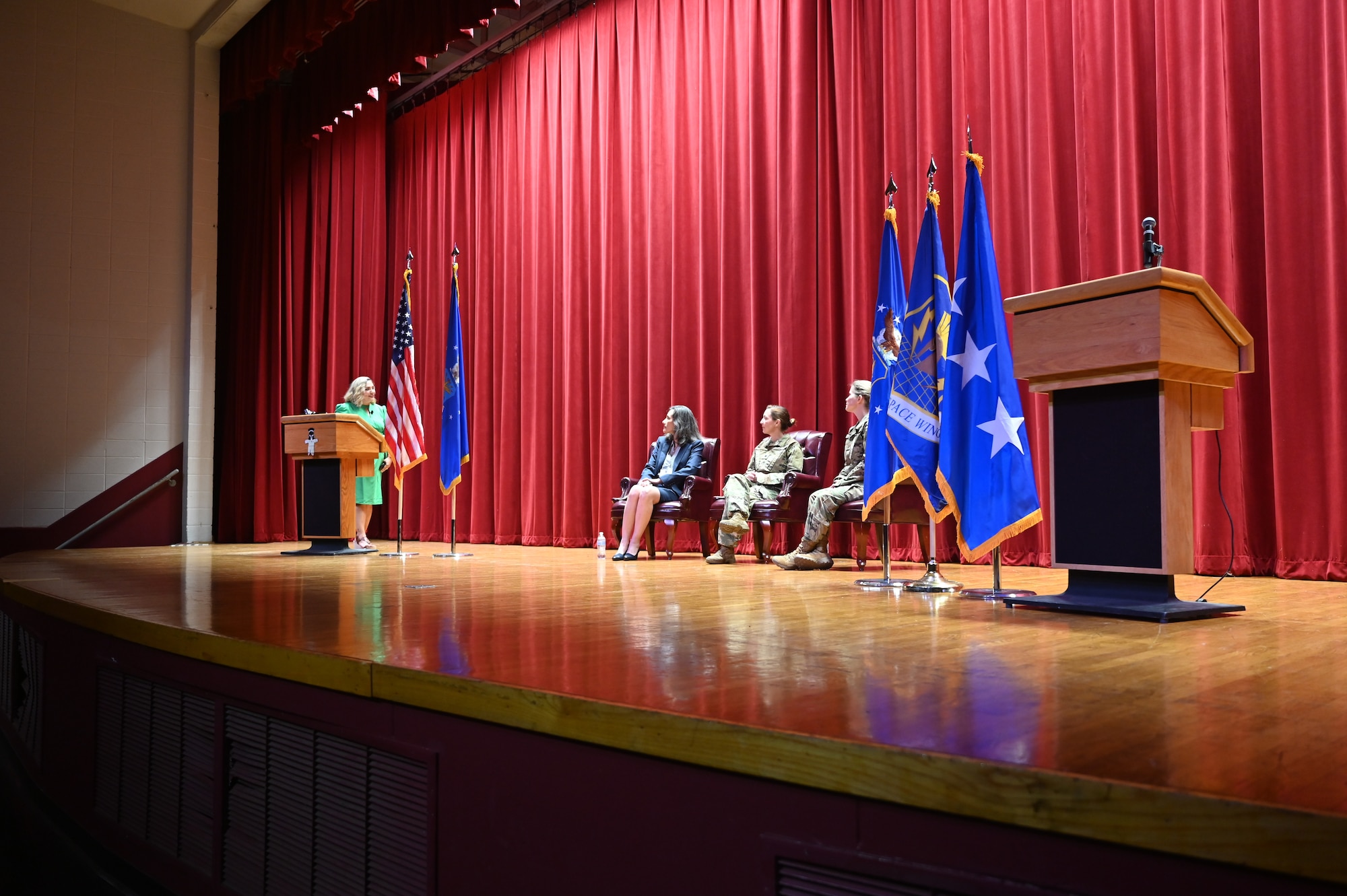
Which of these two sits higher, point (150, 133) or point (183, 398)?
point (150, 133)

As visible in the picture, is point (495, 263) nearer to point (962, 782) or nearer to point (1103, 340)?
point (1103, 340)

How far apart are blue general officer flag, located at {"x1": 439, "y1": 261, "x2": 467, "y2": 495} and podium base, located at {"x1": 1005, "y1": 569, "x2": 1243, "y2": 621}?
14.3ft

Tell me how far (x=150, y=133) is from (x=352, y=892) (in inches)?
372

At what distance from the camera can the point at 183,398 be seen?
9.60 metres

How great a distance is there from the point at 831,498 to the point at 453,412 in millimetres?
2883

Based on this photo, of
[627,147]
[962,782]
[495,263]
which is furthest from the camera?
[495,263]

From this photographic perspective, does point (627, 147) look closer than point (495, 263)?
Yes

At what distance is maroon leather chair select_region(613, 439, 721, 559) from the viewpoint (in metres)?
6.10

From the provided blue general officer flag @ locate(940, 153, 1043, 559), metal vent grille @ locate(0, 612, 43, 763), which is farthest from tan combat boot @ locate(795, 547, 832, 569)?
metal vent grille @ locate(0, 612, 43, 763)

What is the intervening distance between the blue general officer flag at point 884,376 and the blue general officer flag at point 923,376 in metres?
0.12

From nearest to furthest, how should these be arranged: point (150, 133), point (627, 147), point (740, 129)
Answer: point (740, 129)
point (627, 147)
point (150, 133)

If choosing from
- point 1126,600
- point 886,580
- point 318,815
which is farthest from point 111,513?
point 1126,600

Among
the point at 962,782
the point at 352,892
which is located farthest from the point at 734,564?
the point at 962,782

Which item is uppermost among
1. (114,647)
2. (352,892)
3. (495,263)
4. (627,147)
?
(627,147)
